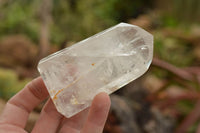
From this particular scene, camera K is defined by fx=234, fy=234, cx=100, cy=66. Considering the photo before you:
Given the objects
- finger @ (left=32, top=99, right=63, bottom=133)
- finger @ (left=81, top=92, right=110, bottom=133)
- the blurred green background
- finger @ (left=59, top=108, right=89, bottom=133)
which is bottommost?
the blurred green background

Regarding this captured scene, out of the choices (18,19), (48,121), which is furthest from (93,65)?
(18,19)

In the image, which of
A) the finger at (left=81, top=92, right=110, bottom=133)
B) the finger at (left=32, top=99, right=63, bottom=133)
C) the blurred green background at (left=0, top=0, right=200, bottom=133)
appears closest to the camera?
the finger at (left=81, top=92, right=110, bottom=133)

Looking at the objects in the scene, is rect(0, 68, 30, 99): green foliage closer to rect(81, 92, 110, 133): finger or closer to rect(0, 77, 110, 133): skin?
rect(0, 77, 110, 133): skin

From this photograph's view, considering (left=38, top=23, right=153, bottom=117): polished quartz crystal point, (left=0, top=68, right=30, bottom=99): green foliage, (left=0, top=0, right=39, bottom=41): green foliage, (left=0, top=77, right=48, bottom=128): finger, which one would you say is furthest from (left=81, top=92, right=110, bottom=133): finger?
(left=0, top=0, right=39, bottom=41): green foliage

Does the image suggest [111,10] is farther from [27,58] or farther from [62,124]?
[62,124]

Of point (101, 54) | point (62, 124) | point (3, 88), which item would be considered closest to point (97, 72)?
point (101, 54)

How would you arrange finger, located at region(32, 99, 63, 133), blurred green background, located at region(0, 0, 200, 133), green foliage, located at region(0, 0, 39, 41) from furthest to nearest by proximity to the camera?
green foliage, located at region(0, 0, 39, 41), blurred green background, located at region(0, 0, 200, 133), finger, located at region(32, 99, 63, 133)
